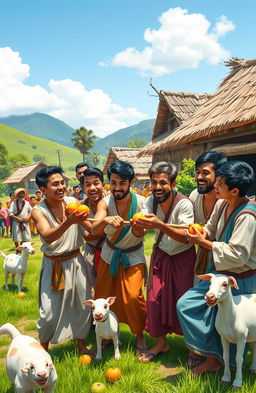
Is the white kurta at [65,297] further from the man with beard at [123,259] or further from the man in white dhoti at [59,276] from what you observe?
the man with beard at [123,259]

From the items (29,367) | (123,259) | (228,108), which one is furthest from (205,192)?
(228,108)

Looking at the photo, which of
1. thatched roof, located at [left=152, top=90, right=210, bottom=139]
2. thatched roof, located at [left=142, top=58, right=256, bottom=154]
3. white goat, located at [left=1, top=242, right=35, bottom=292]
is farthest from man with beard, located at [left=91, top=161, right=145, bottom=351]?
thatched roof, located at [left=152, top=90, right=210, bottom=139]

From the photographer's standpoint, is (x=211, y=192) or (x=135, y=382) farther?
(x=211, y=192)

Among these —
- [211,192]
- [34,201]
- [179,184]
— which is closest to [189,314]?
[211,192]

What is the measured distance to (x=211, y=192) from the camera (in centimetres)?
346

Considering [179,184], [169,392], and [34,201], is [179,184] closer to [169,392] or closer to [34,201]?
[34,201]

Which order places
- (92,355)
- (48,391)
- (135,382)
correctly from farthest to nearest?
(92,355) → (135,382) → (48,391)

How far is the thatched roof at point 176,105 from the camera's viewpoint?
14.2 meters

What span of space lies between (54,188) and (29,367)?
5.77 ft

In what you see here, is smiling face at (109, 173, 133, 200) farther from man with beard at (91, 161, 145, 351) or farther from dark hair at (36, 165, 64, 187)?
dark hair at (36, 165, 64, 187)

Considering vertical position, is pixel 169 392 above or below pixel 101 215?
below

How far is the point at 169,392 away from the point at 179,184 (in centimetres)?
842

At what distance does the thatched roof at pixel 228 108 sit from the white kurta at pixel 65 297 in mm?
5442

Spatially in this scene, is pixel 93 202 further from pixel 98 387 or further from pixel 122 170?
pixel 98 387
